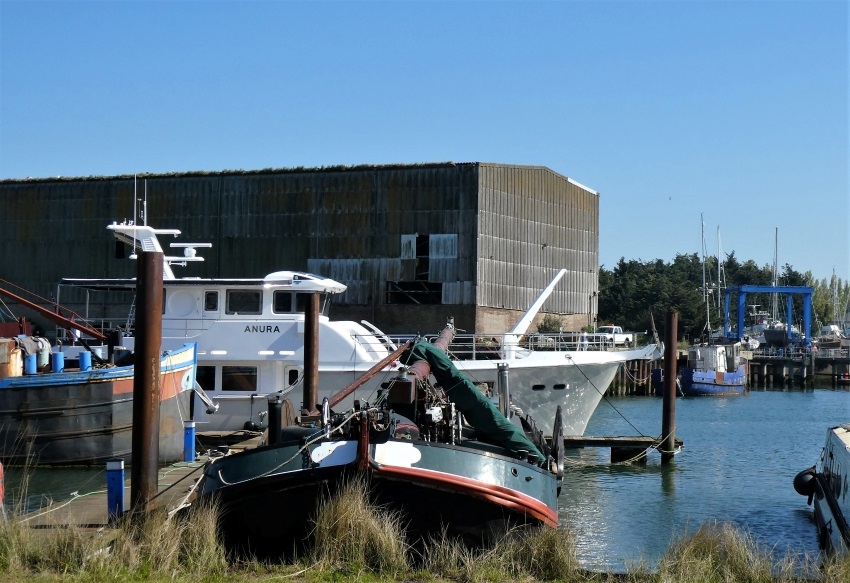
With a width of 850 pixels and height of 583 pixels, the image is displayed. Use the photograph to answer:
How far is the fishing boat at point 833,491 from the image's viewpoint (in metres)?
13.8

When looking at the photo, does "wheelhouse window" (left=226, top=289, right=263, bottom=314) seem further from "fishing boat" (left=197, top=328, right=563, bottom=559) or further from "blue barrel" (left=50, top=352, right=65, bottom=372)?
"fishing boat" (left=197, top=328, right=563, bottom=559)

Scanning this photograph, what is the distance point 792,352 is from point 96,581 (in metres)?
68.6

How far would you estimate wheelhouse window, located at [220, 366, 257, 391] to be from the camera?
2611 centimetres

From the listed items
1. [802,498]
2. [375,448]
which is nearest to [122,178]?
[802,498]

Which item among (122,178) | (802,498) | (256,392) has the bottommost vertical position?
(802,498)

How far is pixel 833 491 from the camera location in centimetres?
1582

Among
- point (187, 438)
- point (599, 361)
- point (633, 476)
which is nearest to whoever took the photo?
point (187, 438)

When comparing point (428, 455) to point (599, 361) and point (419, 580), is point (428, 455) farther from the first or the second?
point (599, 361)

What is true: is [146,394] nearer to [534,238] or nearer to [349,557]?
[349,557]

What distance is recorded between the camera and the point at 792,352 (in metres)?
72.1

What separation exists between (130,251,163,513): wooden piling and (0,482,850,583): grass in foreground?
685 mm

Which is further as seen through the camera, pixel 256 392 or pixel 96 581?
pixel 256 392

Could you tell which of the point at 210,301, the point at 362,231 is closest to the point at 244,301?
the point at 210,301

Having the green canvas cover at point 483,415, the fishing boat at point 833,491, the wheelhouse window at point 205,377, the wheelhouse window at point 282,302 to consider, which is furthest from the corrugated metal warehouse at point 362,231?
the green canvas cover at point 483,415
